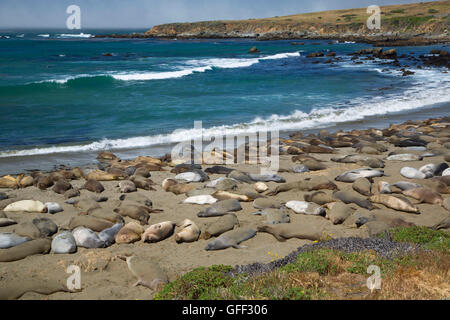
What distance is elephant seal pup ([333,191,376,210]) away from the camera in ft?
27.7

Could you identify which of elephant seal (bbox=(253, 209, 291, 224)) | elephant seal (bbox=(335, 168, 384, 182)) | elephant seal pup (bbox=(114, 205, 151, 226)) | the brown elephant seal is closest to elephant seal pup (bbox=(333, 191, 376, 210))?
elephant seal (bbox=(335, 168, 384, 182))

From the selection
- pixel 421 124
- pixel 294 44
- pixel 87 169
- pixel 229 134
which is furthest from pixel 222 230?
pixel 294 44

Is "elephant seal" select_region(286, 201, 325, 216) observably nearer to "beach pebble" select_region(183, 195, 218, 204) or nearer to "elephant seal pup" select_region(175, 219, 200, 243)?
"beach pebble" select_region(183, 195, 218, 204)

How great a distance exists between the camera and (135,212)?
8.18 meters

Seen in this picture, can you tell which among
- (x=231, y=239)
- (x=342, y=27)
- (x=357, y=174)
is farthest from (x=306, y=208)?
(x=342, y=27)

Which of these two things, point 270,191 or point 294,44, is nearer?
point 270,191

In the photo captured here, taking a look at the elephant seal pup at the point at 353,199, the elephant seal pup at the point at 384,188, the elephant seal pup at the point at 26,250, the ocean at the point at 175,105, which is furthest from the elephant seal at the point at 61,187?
the elephant seal pup at the point at 384,188

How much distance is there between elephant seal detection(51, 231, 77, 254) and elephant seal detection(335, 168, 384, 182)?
20.5 feet

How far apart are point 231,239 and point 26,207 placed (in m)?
4.48

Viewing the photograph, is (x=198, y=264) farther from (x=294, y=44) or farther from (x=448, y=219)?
(x=294, y=44)

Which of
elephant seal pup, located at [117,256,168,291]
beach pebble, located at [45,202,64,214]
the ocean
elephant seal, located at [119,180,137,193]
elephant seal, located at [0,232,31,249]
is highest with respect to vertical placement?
the ocean

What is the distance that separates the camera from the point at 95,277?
19.8 feet

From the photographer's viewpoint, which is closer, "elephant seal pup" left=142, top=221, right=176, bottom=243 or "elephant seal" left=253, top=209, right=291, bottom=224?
"elephant seal pup" left=142, top=221, right=176, bottom=243
